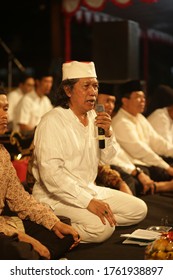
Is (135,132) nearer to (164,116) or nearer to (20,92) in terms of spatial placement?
(164,116)

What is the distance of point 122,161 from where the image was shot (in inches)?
204

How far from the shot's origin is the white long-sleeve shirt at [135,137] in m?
5.39

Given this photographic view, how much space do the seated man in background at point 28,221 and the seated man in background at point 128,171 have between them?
6.11 ft

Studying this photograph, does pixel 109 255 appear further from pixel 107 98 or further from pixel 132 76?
pixel 132 76

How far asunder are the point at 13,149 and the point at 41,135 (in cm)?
200

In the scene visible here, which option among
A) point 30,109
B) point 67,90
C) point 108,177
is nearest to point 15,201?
point 67,90

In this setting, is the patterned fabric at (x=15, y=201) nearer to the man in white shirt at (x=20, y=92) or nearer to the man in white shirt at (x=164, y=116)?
the man in white shirt at (x=164, y=116)

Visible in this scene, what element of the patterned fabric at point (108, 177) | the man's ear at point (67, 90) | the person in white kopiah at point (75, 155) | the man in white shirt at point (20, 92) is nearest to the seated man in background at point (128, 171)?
the patterned fabric at point (108, 177)

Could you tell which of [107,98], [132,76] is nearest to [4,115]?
[107,98]

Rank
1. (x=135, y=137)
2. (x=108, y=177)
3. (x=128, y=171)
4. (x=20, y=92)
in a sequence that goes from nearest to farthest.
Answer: (x=108, y=177) < (x=128, y=171) < (x=135, y=137) < (x=20, y=92)

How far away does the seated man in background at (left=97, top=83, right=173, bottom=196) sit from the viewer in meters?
4.95

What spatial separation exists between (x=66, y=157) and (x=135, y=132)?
1.92 m

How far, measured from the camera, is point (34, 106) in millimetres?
8180

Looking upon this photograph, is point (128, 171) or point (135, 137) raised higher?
point (135, 137)
